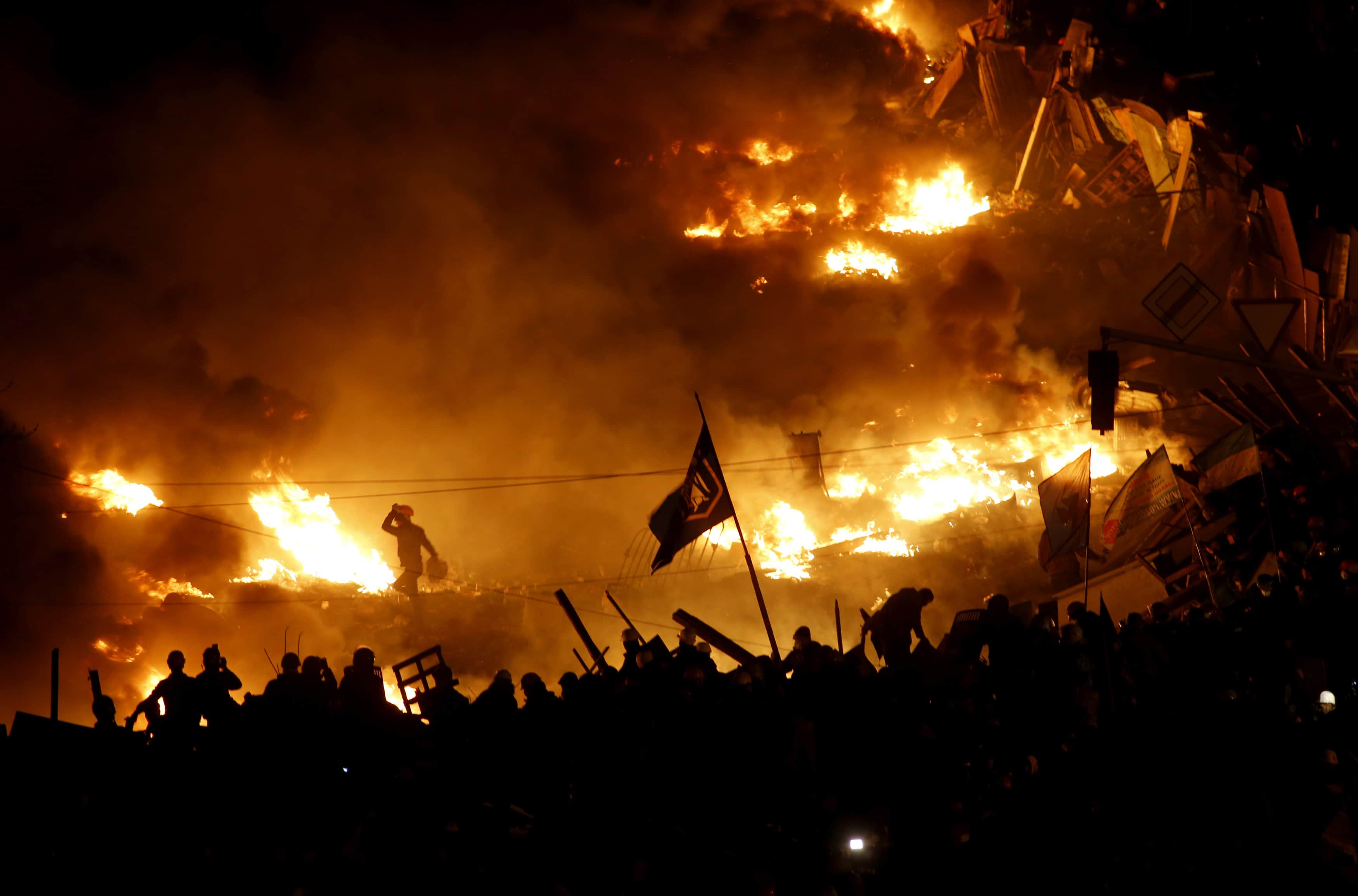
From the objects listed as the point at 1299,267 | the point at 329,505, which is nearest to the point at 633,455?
the point at 329,505

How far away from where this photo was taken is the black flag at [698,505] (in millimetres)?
9469

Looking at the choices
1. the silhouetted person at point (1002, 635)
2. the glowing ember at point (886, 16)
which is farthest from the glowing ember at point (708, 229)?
the silhouetted person at point (1002, 635)

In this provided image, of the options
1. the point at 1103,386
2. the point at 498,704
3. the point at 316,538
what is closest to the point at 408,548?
the point at 316,538

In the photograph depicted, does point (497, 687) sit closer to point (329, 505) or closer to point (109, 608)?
point (329, 505)

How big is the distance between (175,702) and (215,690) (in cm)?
32

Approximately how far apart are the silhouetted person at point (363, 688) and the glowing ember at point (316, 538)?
38.0 ft

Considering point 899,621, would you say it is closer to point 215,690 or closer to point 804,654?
point 804,654

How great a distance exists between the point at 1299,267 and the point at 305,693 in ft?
57.9

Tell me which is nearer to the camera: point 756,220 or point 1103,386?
point 1103,386

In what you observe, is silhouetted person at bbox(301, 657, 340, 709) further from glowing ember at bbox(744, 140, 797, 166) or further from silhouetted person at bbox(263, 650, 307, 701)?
glowing ember at bbox(744, 140, 797, 166)

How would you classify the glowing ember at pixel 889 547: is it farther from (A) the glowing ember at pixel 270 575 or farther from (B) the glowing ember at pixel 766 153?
(B) the glowing ember at pixel 766 153

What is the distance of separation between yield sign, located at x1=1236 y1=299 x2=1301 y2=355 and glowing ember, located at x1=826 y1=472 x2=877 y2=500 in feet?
34.7

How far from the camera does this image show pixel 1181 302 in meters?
9.27

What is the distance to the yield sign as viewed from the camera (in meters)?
9.56
